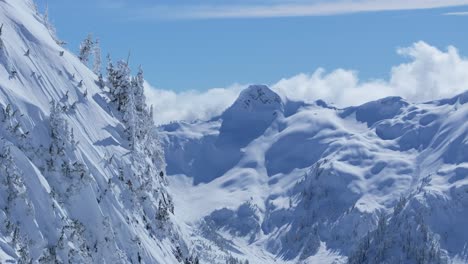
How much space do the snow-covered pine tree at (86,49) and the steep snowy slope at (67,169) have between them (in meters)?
18.5

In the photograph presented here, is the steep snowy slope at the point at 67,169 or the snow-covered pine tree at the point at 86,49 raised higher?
the snow-covered pine tree at the point at 86,49

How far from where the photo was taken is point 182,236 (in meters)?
114

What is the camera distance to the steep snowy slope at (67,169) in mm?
75231

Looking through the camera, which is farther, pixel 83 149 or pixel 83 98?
pixel 83 98

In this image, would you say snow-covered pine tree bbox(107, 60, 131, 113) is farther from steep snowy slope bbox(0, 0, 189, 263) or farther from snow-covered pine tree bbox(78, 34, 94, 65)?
snow-covered pine tree bbox(78, 34, 94, 65)

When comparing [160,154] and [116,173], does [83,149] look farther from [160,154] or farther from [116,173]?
[160,154]

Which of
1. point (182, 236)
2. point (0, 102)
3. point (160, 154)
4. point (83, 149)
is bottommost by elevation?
point (182, 236)

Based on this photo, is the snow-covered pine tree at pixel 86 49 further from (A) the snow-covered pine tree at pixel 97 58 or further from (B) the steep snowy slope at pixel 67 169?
(B) the steep snowy slope at pixel 67 169

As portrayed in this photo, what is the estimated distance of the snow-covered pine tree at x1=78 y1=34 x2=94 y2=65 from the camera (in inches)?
5364

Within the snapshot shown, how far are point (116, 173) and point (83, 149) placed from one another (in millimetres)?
6866

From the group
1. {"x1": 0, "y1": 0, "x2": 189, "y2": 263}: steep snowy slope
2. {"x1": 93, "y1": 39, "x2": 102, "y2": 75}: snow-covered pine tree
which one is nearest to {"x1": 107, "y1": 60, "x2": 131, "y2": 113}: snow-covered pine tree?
{"x1": 0, "y1": 0, "x2": 189, "y2": 263}: steep snowy slope

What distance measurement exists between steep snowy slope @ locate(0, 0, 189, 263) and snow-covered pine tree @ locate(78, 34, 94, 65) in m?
18.5

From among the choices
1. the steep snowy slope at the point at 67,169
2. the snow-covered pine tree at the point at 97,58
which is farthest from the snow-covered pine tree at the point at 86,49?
the steep snowy slope at the point at 67,169

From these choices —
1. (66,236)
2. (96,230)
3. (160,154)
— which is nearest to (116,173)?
(96,230)
